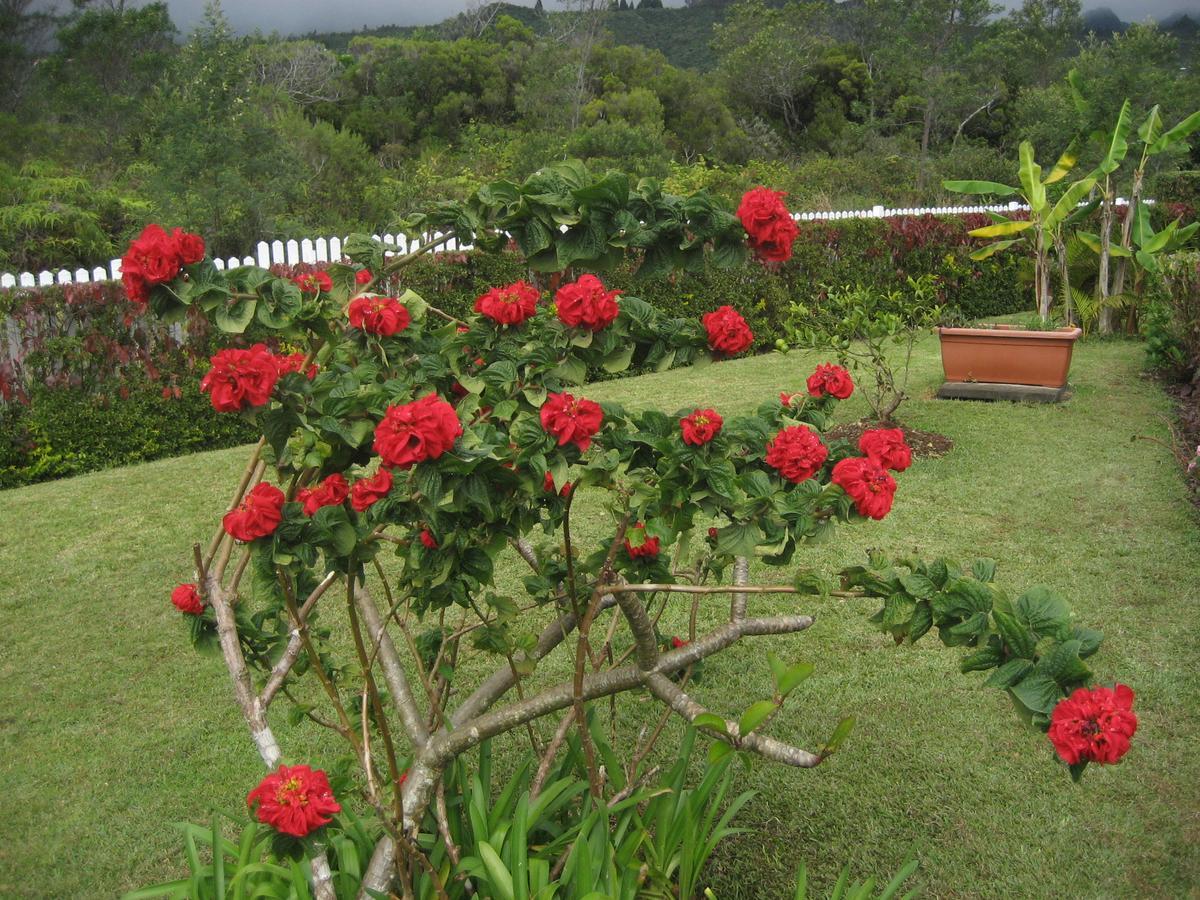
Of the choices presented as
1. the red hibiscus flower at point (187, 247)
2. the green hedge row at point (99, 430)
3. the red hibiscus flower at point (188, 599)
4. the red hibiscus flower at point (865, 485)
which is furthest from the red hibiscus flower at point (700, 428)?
the green hedge row at point (99, 430)

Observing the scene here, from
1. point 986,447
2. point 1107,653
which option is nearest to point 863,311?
point 986,447

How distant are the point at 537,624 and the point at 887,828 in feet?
6.19

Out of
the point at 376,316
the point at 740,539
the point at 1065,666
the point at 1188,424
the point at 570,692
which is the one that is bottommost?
the point at 1188,424

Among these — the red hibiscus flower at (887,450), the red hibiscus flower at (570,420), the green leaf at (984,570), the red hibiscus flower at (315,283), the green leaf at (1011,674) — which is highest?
the red hibiscus flower at (315,283)

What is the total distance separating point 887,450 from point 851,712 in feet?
6.45

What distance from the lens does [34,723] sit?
143 inches

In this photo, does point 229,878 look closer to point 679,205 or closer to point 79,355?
point 679,205

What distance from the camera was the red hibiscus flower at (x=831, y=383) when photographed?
7.02 feet

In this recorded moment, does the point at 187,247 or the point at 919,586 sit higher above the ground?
the point at 187,247

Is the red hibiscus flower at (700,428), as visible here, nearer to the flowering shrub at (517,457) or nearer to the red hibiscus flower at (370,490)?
the flowering shrub at (517,457)

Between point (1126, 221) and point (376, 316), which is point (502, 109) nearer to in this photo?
point (1126, 221)

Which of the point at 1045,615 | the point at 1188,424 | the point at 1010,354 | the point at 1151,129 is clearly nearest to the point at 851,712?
the point at 1045,615

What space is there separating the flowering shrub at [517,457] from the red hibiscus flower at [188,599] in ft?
0.20

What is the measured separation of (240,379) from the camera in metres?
1.63
